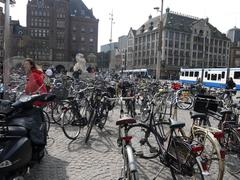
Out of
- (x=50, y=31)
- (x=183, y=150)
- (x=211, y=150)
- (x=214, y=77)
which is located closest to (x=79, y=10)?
(x=50, y=31)

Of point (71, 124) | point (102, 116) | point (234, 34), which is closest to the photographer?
point (71, 124)

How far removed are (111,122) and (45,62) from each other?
6768 cm

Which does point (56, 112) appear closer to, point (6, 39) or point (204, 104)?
point (6, 39)

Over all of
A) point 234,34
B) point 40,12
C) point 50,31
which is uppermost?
point 40,12

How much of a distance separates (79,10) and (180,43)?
31.7 metres

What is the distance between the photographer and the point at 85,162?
5438 mm

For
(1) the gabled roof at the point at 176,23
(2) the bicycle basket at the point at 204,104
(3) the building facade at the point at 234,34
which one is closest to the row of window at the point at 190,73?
(2) the bicycle basket at the point at 204,104

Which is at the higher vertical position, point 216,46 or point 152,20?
point 152,20

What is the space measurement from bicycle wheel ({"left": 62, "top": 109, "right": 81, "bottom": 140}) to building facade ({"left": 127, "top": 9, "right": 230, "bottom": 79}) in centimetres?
7048

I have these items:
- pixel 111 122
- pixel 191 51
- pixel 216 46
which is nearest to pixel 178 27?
pixel 191 51

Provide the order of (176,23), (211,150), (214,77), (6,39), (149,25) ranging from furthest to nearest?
(149,25)
(176,23)
(214,77)
(6,39)
(211,150)

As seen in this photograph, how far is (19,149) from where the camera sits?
11.3 feet

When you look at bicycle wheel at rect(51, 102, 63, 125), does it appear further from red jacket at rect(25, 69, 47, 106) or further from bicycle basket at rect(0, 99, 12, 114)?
bicycle basket at rect(0, 99, 12, 114)

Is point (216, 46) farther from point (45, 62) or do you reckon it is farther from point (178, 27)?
point (45, 62)
